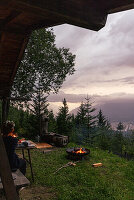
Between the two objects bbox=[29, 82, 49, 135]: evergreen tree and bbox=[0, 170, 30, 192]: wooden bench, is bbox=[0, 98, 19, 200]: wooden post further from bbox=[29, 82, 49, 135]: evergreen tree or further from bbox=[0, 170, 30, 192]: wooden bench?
bbox=[29, 82, 49, 135]: evergreen tree

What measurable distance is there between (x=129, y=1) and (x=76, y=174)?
5.68 meters

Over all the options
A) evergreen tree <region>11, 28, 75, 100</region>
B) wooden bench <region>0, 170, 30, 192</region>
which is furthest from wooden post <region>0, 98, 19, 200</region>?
evergreen tree <region>11, 28, 75, 100</region>

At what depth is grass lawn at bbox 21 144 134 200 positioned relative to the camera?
5117 mm

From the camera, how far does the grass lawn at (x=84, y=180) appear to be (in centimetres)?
512

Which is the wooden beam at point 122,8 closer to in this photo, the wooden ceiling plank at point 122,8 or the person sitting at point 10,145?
the wooden ceiling plank at point 122,8

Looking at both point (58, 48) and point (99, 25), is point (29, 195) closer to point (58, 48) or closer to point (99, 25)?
point (99, 25)

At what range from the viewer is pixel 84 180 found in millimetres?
6039

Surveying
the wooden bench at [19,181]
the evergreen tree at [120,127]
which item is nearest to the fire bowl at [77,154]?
the wooden bench at [19,181]

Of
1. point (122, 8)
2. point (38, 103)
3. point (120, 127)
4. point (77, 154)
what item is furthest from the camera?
point (120, 127)

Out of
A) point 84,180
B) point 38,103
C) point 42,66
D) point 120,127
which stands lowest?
point 120,127

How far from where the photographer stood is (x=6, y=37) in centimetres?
539

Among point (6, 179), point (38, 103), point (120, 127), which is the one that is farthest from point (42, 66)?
point (120, 127)

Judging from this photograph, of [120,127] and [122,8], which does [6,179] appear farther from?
[120,127]

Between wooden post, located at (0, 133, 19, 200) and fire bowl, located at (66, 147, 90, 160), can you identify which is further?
fire bowl, located at (66, 147, 90, 160)
